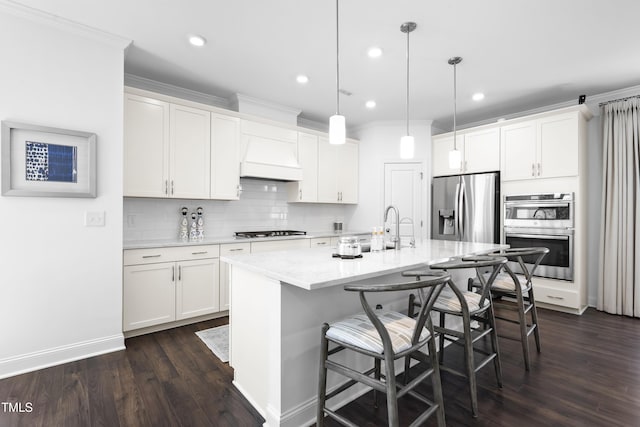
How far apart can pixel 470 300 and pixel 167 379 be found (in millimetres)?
2188

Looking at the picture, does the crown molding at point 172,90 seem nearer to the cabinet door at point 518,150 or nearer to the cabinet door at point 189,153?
the cabinet door at point 189,153

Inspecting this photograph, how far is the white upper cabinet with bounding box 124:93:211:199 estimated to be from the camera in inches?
122

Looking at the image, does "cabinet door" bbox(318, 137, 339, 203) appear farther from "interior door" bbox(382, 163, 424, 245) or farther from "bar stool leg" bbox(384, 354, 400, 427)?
"bar stool leg" bbox(384, 354, 400, 427)

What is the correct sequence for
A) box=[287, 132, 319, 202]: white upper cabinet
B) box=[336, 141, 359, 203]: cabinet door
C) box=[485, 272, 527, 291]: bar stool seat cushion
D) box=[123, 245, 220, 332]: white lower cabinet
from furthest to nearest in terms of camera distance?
box=[336, 141, 359, 203]: cabinet door
box=[287, 132, 319, 202]: white upper cabinet
box=[123, 245, 220, 332]: white lower cabinet
box=[485, 272, 527, 291]: bar stool seat cushion

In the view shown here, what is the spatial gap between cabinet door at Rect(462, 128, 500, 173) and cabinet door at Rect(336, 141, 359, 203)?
1.69 metres

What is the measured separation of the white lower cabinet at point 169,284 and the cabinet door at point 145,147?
663 mm

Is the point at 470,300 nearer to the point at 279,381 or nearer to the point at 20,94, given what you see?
the point at 279,381

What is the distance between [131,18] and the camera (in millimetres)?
2404

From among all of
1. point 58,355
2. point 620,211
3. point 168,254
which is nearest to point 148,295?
point 168,254

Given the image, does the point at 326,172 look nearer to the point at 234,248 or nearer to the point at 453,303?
the point at 234,248

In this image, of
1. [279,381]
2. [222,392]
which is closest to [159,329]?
[222,392]

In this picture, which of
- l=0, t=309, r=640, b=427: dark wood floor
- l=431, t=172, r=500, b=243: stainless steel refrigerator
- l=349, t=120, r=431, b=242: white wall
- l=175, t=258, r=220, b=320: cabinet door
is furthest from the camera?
l=349, t=120, r=431, b=242: white wall

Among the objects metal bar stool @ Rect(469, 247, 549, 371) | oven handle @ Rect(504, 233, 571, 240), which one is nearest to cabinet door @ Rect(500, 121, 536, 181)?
oven handle @ Rect(504, 233, 571, 240)

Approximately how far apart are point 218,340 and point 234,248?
1029 millimetres
